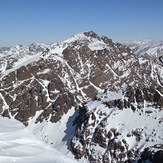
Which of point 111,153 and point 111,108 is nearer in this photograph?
point 111,153

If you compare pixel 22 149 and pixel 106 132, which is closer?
pixel 22 149

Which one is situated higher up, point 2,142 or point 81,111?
point 2,142

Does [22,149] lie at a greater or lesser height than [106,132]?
greater

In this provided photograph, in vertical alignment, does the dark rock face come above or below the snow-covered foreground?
below

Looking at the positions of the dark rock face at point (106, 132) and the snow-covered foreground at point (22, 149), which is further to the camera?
the dark rock face at point (106, 132)

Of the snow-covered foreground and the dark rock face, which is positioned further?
the dark rock face

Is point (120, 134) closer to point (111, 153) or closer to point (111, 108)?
point (111, 153)

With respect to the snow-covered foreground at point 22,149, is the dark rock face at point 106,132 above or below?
below

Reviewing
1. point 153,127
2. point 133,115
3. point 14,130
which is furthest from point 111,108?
point 14,130
